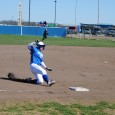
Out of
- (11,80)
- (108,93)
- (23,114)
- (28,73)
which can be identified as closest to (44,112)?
(23,114)

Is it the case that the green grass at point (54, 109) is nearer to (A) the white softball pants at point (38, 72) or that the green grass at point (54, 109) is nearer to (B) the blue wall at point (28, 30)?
(A) the white softball pants at point (38, 72)

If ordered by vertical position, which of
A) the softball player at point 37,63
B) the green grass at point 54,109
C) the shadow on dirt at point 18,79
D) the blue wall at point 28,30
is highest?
the softball player at point 37,63

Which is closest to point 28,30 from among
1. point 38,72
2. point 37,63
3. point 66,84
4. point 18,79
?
point 18,79

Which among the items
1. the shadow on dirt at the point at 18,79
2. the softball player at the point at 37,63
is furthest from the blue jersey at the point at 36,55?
the shadow on dirt at the point at 18,79

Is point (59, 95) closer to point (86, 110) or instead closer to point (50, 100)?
point (50, 100)

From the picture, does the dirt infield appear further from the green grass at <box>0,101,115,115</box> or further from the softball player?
the green grass at <box>0,101,115,115</box>

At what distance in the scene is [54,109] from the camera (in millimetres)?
9859

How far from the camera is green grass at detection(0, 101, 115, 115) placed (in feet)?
31.0

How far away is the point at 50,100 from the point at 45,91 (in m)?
1.84

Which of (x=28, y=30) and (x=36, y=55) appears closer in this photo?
(x=36, y=55)

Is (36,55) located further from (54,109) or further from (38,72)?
(54,109)

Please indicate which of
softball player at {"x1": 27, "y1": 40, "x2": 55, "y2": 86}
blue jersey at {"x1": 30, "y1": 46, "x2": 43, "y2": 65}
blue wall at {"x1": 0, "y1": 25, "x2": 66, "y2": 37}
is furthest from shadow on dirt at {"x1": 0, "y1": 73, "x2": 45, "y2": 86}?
blue wall at {"x1": 0, "y1": 25, "x2": 66, "y2": 37}

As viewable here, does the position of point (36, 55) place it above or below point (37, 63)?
above

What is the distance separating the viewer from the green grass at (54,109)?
31.0ft
